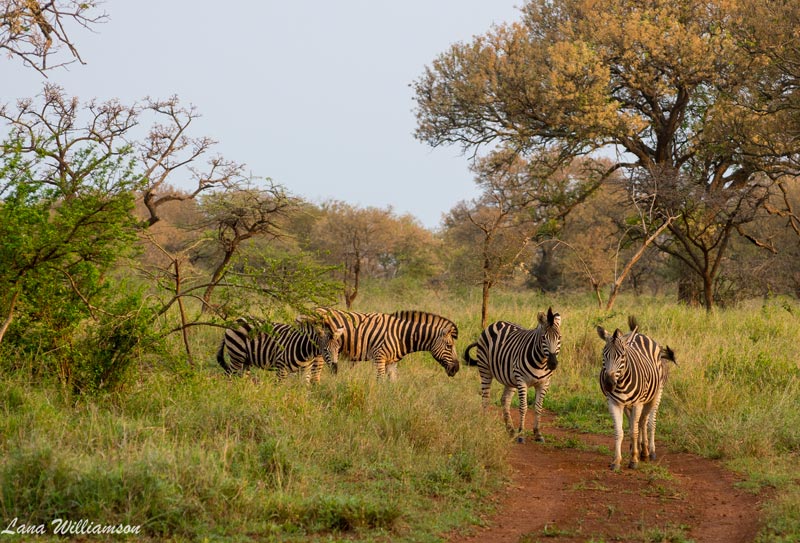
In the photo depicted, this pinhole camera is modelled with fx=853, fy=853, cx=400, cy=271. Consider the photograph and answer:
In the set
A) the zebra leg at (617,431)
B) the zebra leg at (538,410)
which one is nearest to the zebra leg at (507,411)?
the zebra leg at (538,410)

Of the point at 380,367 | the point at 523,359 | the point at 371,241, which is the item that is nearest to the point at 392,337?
the point at 380,367

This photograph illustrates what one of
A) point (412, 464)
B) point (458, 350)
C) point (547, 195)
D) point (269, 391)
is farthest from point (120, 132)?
point (547, 195)

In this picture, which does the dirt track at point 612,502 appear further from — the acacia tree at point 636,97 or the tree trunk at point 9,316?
the acacia tree at point 636,97

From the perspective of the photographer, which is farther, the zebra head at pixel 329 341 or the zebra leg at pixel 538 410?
the zebra head at pixel 329 341

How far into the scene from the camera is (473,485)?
7.14 metres

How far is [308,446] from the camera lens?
23.4ft

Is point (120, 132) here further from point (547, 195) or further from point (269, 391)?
point (547, 195)

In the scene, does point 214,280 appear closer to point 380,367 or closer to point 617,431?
point 380,367

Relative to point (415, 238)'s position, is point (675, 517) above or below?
below

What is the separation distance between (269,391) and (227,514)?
8.94 feet

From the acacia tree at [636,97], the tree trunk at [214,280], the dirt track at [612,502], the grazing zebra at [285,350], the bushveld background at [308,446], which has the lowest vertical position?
the dirt track at [612,502]

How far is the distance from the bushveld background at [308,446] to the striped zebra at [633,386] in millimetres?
634

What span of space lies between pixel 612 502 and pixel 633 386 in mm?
1557

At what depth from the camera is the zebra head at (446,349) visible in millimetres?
11883
